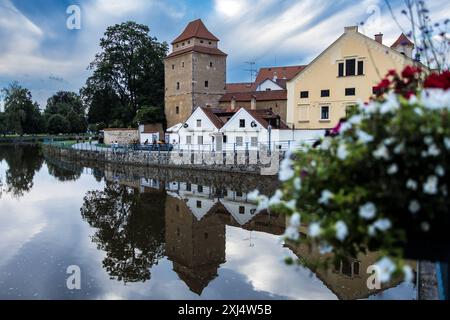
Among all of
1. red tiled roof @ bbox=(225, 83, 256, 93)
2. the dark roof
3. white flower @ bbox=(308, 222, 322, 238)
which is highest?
red tiled roof @ bbox=(225, 83, 256, 93)

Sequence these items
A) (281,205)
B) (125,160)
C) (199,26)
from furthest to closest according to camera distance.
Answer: (199,26) < (125,160) < (281,205)

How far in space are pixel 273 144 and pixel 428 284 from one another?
80.0ft

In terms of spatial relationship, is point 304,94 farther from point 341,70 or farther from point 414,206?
point 414,206

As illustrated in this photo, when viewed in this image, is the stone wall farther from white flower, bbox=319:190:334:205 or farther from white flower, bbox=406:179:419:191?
white flower, bbox=406:179:419:191

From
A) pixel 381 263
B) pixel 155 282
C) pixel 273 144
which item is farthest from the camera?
pixel 273 144

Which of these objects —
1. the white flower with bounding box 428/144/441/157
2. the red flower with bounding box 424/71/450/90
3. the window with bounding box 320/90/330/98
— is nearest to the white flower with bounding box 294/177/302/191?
the white flower with bounding box 428/144/441/157

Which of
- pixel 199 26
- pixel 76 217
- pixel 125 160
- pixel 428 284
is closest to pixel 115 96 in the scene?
pixel 199 26

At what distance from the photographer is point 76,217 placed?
50.4 feet

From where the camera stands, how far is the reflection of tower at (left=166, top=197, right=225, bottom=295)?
922cm

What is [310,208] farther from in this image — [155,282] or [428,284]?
[155,282]

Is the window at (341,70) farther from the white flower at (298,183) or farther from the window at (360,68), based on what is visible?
the white flower at (298,183)

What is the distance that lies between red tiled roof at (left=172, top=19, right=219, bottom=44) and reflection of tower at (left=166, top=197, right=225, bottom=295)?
3094 cm

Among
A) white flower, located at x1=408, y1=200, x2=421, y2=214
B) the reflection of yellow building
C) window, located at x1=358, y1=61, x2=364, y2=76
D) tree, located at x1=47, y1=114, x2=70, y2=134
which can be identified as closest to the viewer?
white flower, located at x1=408, y1=200, x2=421, y2=214

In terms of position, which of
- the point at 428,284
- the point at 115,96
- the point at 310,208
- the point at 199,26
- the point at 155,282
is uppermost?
the point at 199,26
